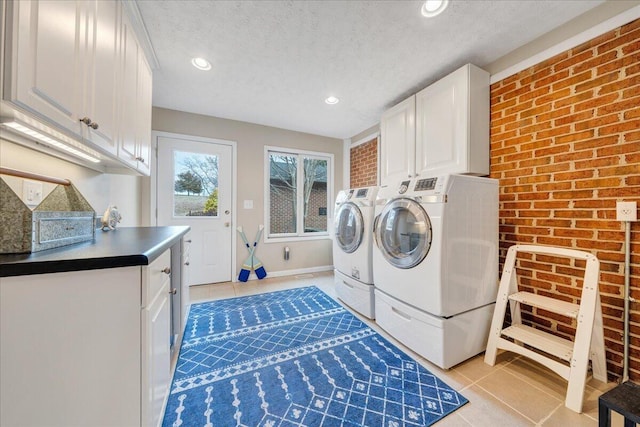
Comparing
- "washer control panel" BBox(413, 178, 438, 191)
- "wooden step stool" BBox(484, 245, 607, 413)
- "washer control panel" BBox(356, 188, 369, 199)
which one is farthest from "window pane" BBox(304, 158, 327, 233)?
"wooden step stool" BBox(484, 245, 607, 413)

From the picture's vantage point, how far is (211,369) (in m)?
1.56

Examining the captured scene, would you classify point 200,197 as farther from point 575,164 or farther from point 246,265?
point 575,164

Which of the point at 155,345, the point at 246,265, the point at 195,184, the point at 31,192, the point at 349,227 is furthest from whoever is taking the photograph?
the point at 246,265

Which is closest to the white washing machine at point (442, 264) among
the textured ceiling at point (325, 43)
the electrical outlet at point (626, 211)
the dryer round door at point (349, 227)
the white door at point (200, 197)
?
the dryer round door at point (349, 227)

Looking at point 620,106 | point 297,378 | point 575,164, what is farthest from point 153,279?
point 620,106

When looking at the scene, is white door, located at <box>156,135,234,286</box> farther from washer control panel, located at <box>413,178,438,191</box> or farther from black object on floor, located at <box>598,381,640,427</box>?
black object on floor, located at <box>598,381,640,427</box>

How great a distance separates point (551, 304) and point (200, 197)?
366cm

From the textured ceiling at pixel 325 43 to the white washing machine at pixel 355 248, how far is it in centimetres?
112

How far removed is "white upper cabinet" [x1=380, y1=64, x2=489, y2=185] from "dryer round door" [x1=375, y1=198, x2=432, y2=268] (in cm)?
39

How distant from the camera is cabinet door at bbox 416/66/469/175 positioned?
6.35 feet

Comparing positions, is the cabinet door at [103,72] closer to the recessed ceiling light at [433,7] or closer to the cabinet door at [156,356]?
the cabinet door at [156,356]

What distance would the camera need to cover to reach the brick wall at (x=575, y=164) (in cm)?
139

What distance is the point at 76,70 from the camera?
3.27 ft

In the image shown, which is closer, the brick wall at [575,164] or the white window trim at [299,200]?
the brick wall at [575,164]
